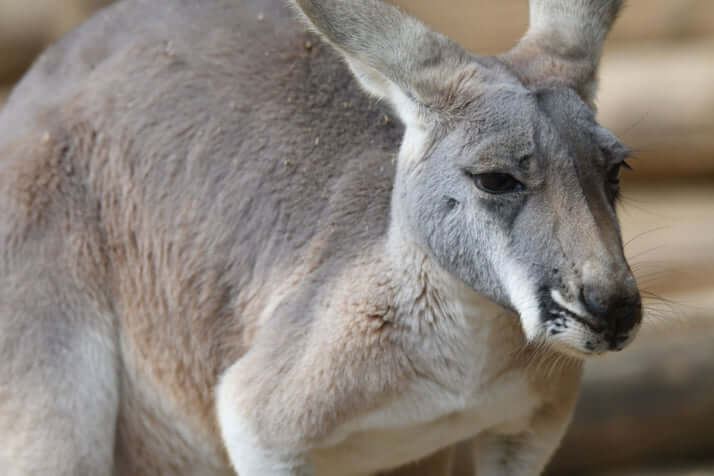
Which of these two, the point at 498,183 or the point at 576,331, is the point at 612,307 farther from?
the point at 498,183

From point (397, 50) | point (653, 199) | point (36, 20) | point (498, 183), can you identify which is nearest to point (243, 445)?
point (498, 183)

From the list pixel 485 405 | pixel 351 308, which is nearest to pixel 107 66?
pixel 351 308

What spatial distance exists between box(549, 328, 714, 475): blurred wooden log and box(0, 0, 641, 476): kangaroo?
203 centimetres

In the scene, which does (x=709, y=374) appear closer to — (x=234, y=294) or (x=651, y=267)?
(x=651, y=267)

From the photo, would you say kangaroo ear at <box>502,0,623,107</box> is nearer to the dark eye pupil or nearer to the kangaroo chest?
the dark eye pupil

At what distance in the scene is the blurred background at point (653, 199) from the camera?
652 centimetres

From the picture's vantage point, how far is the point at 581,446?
651 centimetres

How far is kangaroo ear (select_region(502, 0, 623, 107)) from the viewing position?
378cm

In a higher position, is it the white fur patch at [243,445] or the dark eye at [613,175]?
the dark eye at [613,175]

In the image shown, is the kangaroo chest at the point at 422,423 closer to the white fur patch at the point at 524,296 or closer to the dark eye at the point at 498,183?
the white fur patch at the point at 524,296

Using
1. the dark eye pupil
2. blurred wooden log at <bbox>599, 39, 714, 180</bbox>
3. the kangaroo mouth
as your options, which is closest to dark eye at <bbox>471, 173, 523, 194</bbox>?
the dark eye pupil

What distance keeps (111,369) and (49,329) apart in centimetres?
29

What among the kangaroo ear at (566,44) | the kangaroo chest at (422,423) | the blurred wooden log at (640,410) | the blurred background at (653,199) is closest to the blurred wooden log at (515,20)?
the blurred background at (653,199)

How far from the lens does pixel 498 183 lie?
348 cm
